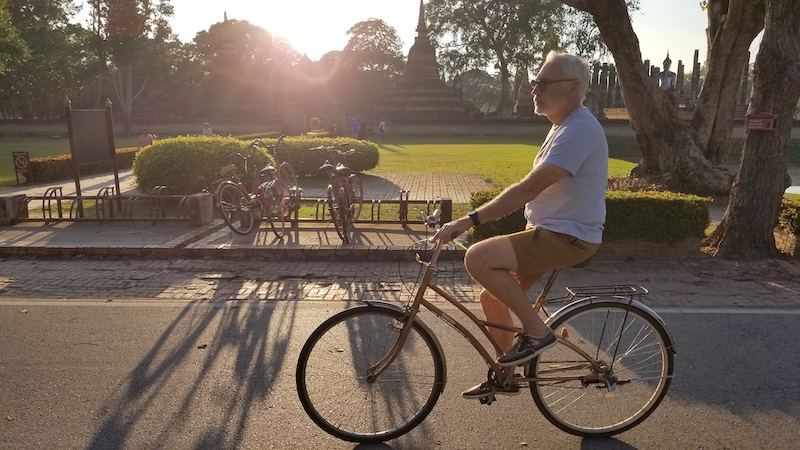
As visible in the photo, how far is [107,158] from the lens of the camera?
34.6 ft

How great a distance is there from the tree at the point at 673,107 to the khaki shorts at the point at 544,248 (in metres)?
10.3

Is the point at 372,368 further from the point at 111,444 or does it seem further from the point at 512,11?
the point at 512,11

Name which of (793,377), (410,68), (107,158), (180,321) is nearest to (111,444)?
(180,321)

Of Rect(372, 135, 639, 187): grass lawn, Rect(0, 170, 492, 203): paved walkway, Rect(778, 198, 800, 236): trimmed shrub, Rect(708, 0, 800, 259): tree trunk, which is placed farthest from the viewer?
Rect(372, 135, 639, 187): grass lawn

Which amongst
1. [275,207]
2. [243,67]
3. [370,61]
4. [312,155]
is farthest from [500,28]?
[275,207]

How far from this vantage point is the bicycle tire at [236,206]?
26.5 feet

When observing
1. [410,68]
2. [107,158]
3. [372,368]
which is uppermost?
[410,68]

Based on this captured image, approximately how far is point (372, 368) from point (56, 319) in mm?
3431

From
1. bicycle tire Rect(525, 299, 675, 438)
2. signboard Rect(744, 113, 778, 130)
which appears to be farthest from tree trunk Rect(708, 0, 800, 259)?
bicycle tire Rect(525, 299, 675, 438)

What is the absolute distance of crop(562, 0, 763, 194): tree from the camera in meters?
11.8

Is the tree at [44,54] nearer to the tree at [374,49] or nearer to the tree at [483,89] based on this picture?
the tree at [374,49]

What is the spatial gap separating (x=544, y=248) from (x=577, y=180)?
364mm

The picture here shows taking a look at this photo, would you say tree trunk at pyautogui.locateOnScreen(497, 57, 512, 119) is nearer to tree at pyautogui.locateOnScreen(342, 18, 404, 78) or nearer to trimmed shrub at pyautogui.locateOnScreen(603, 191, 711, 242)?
tree at pyautogui.locateOnScreen(342, 18, 404, 78)

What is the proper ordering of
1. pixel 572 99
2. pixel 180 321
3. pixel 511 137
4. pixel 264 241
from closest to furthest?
pixel 572 99 < pixel 180 321 < pixel 264 241 < pixel 511 137
